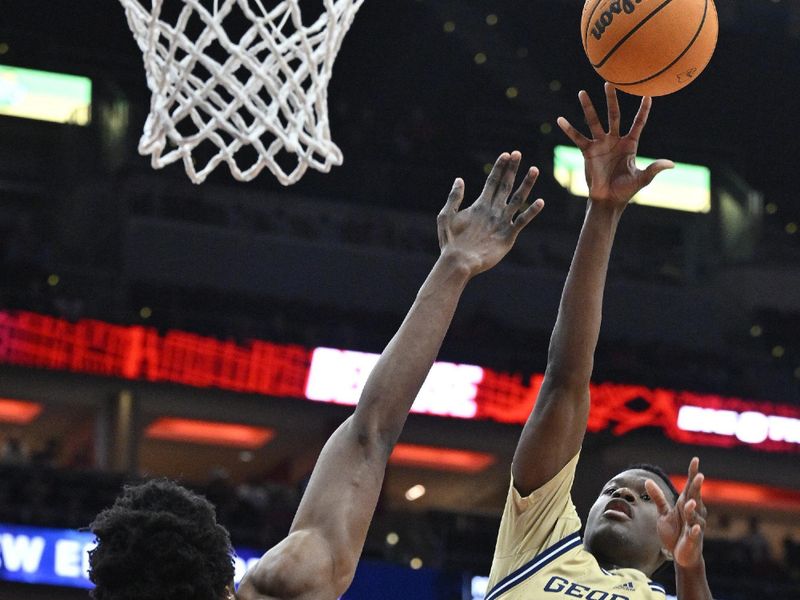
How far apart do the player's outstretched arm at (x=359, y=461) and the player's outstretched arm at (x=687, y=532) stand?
0.62 metres

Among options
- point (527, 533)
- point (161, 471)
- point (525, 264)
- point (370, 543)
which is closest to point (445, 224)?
point (527, 533)

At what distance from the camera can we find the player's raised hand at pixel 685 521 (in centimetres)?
246

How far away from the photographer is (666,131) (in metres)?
17.8

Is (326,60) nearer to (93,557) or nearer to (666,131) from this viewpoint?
(93,557)

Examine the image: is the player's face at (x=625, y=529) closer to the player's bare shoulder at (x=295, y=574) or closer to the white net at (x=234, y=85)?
the player's bare shoulder at (x=295, y=574)

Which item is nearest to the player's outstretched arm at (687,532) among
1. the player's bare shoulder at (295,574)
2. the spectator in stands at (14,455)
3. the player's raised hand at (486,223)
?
the player's raised hand at (486,223)

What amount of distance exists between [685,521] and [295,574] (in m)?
0.94

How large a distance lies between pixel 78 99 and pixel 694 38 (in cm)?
1539

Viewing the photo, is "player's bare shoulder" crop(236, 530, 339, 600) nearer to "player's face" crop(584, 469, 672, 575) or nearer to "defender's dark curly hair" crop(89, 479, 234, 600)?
"defender's dark curly hair" crop(89, 479, 234, 600)

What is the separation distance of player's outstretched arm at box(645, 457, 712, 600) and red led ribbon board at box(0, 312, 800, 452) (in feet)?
33.4

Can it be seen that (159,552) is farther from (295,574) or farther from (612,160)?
(612,160)

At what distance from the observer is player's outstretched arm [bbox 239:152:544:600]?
179 cm

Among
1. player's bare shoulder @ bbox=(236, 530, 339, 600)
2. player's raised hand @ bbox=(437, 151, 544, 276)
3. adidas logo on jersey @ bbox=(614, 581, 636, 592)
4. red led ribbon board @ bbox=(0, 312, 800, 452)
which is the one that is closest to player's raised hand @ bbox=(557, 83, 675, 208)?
player's raised hand @ bbox=(437, 151, 544, 276)

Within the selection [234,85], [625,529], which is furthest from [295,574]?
[234,85]
